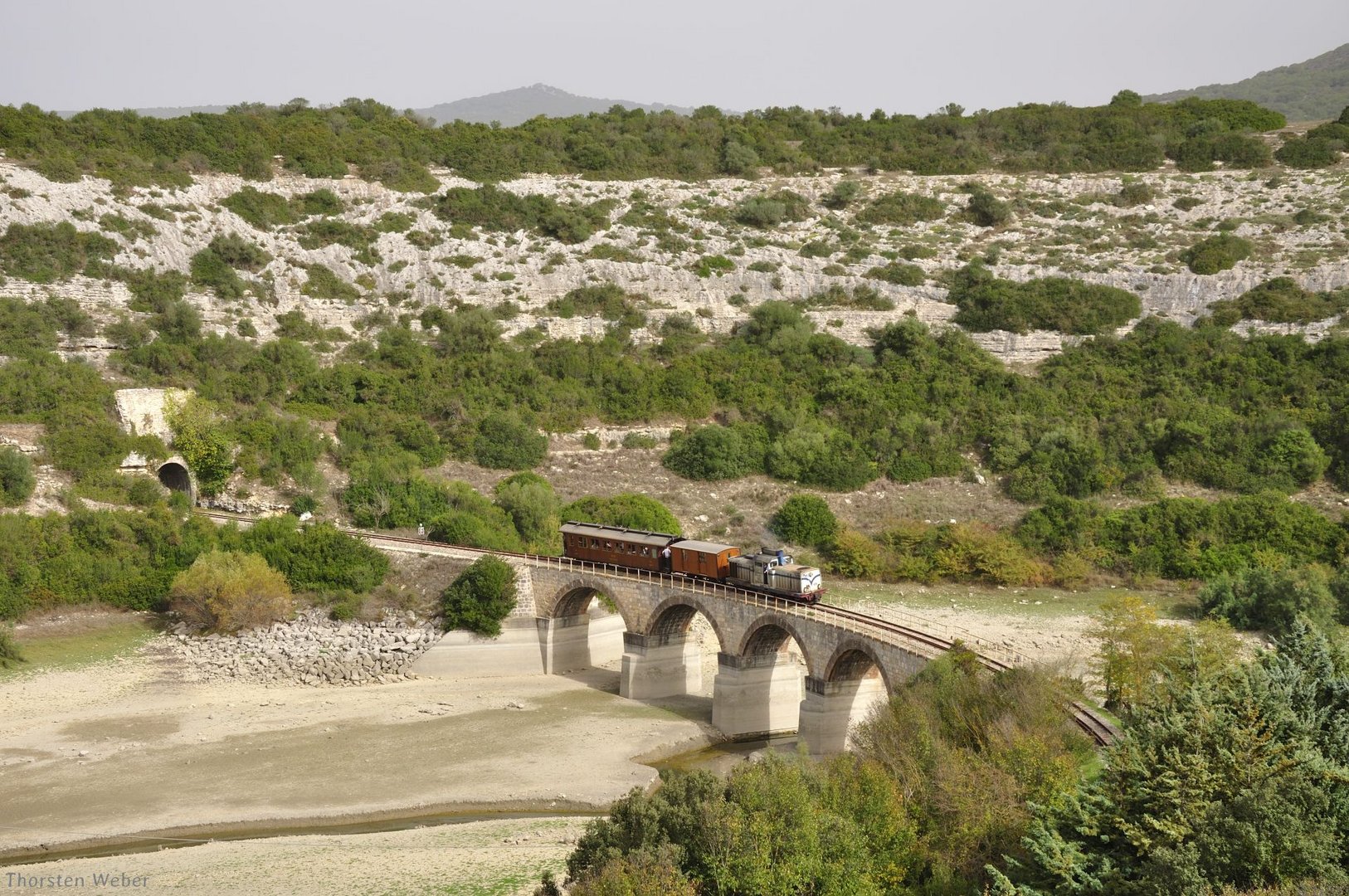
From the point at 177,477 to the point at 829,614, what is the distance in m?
36.4

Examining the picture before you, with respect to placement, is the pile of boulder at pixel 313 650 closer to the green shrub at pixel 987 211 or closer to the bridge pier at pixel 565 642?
the bridge pier at pixel 565 642

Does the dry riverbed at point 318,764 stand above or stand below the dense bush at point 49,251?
below

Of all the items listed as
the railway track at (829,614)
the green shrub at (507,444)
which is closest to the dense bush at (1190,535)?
the railway track at (829,614)

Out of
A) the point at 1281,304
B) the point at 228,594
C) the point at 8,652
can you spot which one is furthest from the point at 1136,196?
the point at 8,652

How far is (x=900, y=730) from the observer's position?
96.3 ft

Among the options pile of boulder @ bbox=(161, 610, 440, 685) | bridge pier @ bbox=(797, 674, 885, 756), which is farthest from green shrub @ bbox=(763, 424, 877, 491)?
bridge pier @ bbox=(797, 674, 885, 756)

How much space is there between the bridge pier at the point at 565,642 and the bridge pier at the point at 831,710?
13491mm

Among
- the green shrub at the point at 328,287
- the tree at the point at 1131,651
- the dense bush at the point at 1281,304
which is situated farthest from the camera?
the green shrub at the point at 328,287

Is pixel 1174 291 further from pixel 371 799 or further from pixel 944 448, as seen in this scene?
pixel 371 799

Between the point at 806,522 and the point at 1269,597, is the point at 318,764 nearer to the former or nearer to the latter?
the point at 806,522

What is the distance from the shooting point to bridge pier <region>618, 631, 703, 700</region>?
46094 millimetres

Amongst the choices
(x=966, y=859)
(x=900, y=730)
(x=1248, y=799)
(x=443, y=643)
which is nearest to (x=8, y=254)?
(x=443, y=643)

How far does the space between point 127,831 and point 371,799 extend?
6.17m

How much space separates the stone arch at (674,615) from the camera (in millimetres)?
44688
